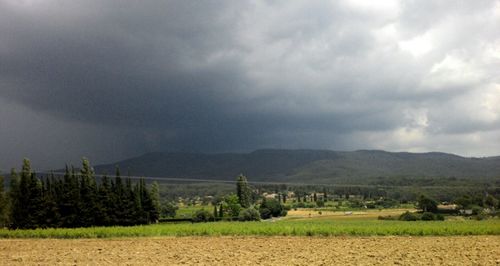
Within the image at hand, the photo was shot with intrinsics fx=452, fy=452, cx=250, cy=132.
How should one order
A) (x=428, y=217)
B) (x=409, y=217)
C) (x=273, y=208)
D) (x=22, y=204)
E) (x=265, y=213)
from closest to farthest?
1. (x=22, y=204)
2. (x=428, y=217)
3. (x=409, y=217)
4. (x=265, y=213)
5. (x=273, y=208)

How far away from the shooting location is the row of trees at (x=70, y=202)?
241 feet

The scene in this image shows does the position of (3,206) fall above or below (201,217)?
above

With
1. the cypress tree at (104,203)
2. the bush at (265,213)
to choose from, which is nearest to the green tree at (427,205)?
the bush at (265,213)

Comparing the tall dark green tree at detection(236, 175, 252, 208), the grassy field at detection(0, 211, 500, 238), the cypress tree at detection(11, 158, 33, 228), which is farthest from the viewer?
the tall dark green tree at detection(236, 175, 252, 208)

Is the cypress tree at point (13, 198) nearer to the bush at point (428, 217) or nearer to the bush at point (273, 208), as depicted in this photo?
the bush at point (273, 208)

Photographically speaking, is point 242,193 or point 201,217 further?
point 242,193

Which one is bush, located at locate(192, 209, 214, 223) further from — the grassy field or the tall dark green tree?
the grassy field

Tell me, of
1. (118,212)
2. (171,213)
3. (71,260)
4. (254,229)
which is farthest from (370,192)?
(71,260)

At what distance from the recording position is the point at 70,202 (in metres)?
74.7

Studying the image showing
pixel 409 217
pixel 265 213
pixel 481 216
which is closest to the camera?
pixel 481 216

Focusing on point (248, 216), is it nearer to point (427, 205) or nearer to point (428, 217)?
point (428, 217)

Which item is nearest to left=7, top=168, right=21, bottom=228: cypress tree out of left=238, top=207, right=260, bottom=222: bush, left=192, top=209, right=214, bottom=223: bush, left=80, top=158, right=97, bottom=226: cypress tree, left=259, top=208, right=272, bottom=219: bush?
left=80, top=158, right=97, bottom=226: cypress tree

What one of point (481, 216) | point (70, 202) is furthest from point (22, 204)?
point (481, 216)

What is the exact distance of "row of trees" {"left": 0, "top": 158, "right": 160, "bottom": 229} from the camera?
241 feet
